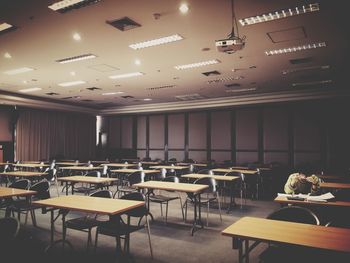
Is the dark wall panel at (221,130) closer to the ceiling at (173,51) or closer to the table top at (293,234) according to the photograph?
the ceiling at (173,51)

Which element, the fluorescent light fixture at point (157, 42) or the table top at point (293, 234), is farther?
the fluorescent light fixture at point (157, 42)

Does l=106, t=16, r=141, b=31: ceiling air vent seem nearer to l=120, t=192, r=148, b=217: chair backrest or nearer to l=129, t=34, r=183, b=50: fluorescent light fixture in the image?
l=129, t=34, r=183, b=50: fluorescent light fixture

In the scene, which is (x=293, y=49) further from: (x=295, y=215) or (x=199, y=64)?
(x=295, y=215)

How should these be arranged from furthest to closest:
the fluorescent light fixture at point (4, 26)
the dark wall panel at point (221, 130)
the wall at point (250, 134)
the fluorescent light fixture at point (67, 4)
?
the dark wall panel at point (221, 130), the wall at point (250, 134), the fluorescent light fixture at point (4, 26), the fluorescent light fixture at point (67, 4)

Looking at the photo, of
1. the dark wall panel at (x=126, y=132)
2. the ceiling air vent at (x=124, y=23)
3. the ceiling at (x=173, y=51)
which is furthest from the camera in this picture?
the dark wall panel at (x=126, y=132)

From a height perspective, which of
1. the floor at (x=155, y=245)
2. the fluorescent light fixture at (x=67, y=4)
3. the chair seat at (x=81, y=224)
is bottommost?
the floor at (x=155, y=245)

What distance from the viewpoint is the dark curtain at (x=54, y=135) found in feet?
43.6

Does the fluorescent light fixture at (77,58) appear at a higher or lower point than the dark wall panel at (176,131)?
higher

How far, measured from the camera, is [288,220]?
2.81 meters

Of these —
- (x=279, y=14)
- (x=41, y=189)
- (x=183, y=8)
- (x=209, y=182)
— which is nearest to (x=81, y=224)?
(x=41, y=189)

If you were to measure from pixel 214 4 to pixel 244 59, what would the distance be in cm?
294

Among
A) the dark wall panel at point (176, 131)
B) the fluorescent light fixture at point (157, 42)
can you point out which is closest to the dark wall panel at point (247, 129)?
the dark wall panel at point (176, 131)

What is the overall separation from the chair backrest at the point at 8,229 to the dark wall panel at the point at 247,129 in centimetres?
1105

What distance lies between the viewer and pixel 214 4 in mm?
4277
